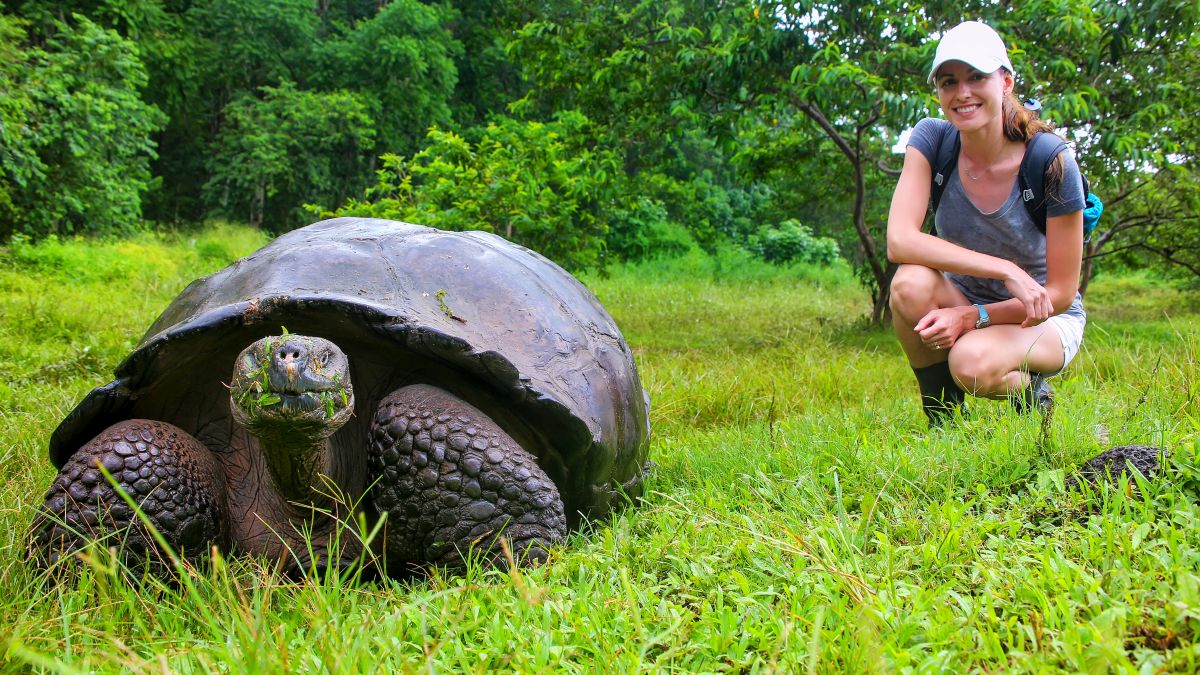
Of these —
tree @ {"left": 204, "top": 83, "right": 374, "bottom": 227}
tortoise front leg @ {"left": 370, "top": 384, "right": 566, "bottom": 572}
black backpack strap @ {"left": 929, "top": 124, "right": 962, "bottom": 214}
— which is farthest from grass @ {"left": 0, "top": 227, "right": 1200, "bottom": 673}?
tree @ {"left": 204, "top": 83, "right": 374, "bottom": 227}

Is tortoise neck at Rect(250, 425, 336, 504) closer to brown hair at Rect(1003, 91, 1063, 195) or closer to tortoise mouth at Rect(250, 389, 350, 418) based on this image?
tortoise mouth at Rect(250, 389, 350, 418)

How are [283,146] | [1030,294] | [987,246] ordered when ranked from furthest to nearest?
1. [283,146]
2. [987,246]
3. [1030,294]

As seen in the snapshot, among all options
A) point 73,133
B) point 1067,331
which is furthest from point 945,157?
point 73,133

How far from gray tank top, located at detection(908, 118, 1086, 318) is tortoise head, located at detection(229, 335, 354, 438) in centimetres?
193

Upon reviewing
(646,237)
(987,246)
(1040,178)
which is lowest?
(646,237)

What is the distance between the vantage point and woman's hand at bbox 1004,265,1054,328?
2406 mm

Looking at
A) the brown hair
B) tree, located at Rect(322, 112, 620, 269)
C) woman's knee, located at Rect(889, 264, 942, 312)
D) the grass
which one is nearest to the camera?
the grass

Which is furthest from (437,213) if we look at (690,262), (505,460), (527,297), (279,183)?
(279,183)

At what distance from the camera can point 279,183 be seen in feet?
63.6

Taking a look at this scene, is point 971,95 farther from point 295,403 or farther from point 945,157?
point 295,403

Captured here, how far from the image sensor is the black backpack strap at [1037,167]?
8.01 ft

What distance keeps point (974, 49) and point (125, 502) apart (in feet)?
8.00

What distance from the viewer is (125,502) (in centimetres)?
182

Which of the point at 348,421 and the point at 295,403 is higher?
the point at 295,403
